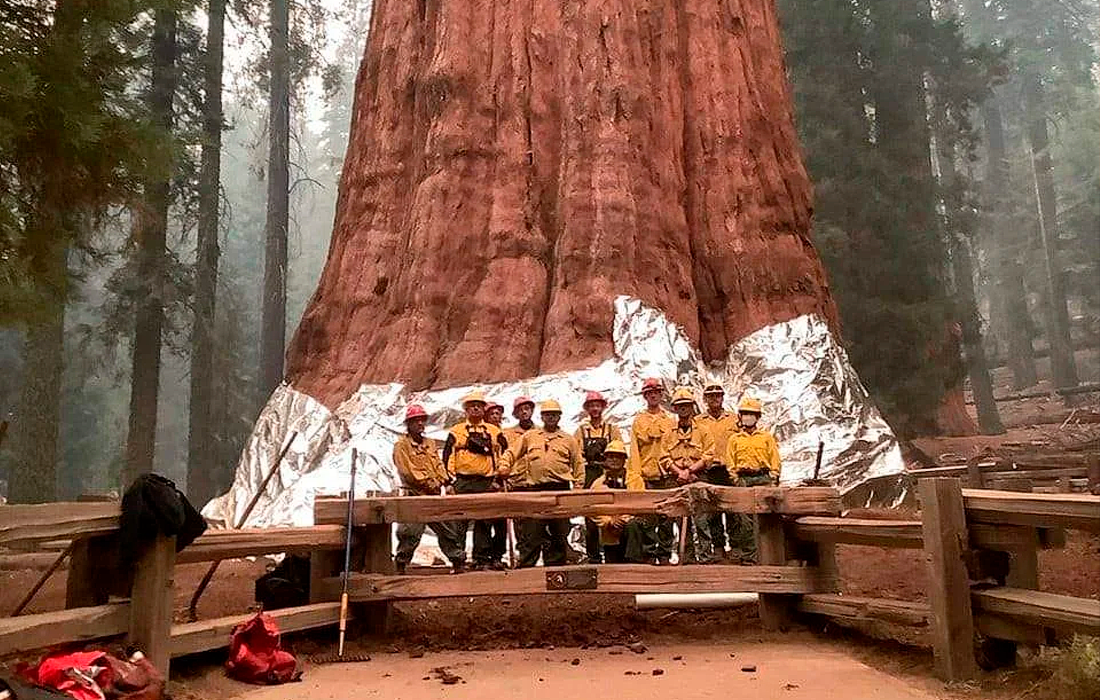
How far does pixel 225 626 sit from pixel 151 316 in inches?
481

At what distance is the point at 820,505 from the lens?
6230mm

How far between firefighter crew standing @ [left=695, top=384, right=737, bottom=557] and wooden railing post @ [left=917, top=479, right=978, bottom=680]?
7.13 ft

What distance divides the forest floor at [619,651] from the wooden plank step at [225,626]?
6.9 inches

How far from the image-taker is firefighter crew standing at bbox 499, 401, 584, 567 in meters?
6.89

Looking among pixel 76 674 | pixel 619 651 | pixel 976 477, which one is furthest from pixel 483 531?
pixel 976 477

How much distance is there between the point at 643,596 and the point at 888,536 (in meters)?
1.82

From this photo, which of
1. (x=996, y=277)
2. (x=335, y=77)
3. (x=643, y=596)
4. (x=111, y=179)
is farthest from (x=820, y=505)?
(x=996, y=277)

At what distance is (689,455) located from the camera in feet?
23.7

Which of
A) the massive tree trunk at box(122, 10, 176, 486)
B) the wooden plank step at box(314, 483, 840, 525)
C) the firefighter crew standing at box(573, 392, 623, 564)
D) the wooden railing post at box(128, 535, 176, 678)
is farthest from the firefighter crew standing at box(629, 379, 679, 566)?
the massive tree trunk at box(122, 10, 176, 486)

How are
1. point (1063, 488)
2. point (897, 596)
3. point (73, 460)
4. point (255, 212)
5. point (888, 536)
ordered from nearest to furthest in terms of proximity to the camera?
point (888, 536), point (897, 596), point (1063, 488), point (73, 460), point (255, 212)

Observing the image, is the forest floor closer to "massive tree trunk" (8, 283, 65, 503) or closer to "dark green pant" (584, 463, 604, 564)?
"dark green pant" (584, 463, 604, 564)

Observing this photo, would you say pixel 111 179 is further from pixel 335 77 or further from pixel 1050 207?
pixel 1050 207

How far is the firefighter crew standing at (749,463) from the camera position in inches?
276

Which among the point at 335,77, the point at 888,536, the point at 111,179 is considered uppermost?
the point at 335,77
